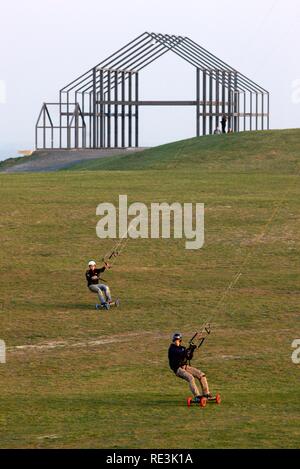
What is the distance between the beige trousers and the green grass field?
397 mm

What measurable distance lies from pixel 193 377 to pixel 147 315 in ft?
32.5

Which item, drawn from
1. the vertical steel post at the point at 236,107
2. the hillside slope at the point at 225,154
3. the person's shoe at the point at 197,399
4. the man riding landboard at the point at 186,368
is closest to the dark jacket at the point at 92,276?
the man riding landboard at the point at 186,368

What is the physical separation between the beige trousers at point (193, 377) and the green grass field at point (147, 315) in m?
0.40

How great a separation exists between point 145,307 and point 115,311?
1.00m

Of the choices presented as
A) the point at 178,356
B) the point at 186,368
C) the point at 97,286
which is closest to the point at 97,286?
the point at 97,286

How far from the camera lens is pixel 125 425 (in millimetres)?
24000

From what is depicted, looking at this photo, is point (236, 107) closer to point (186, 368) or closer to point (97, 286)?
point (97, 286)

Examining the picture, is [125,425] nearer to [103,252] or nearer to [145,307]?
[145,307]

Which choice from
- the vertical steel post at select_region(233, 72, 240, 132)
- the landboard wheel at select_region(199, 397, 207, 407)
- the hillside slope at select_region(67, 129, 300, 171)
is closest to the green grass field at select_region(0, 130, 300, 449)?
the landboard wheel at select_region(199, 397, 207, 407)

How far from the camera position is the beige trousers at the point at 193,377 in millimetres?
25250

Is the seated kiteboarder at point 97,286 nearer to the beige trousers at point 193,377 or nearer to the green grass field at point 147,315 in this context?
the green grass field at point 147,315

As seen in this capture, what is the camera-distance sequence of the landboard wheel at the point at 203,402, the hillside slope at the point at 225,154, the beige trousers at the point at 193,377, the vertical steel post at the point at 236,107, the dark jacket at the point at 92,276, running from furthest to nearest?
the vertical steel post at the point at 236,107, the hillside slope at the point at 225,154, the dark jacket at the point at 92,276, the landboard wheel at the point at 203,402, the beige trousers at the point at 193,377

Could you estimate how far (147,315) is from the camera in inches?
1387

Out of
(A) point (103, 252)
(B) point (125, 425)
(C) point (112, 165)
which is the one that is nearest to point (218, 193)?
(A) point (103, 252)
